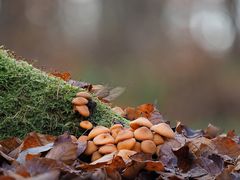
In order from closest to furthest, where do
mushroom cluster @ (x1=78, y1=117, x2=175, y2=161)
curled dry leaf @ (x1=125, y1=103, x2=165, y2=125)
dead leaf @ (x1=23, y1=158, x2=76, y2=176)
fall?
dead leaf @ (x1=23, y1=158, x2=76, y2=176) → mushroom cluster @ (x1=78, y1=117, x2=175, y2=161) → curled dry leaf @ (x1=125, y1=103, x2=165, y2=125)

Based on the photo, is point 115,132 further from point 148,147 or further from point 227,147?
point 227,147

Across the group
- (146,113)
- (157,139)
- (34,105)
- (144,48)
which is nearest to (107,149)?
(157,139)

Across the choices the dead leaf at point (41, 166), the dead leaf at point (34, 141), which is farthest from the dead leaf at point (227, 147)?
the dead leaf at point (41, 166)

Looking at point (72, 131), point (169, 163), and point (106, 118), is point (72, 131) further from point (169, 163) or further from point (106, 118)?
point (169, 163)

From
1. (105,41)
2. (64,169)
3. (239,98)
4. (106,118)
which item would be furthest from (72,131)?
(105,41)

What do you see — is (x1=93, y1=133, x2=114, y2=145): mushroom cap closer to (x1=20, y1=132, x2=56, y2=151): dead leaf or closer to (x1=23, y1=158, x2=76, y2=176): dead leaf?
(x1=20, y1=132, x2=56, y2=151): dead leaf

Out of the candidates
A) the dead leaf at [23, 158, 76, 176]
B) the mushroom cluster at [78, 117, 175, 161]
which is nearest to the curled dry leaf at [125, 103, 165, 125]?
the mushroom cluster at [78, 117, 175, 161]
